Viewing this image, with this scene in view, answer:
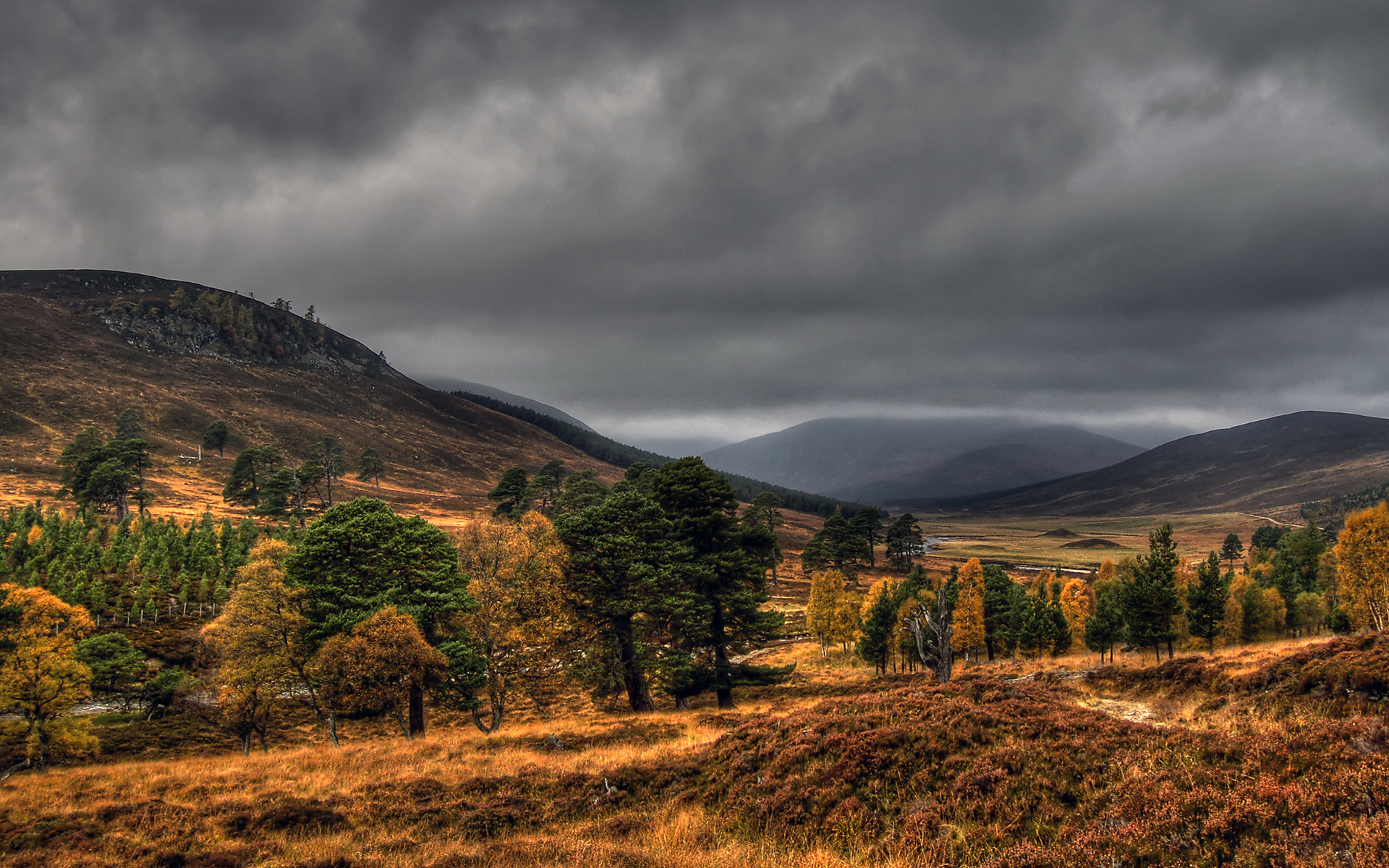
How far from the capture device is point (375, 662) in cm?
2425

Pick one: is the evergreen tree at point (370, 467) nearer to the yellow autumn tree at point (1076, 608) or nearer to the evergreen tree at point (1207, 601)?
the yellow autumn tree at point (1076, 608)

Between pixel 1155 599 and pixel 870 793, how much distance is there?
4774 cm

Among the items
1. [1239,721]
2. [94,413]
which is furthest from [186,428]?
[1239,721]

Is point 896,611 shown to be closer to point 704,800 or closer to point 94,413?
point 704,800

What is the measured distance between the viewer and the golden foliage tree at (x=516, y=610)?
2848 centimetres

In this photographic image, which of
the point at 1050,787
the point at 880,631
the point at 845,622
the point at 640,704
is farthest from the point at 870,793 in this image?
the point at 845,622

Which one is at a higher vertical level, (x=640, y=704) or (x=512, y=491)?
(x=512, y=491)

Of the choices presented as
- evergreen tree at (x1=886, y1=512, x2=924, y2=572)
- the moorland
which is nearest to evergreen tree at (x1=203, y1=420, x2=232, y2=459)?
the moorland

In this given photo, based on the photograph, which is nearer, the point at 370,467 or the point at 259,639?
Result: the point at 259,639

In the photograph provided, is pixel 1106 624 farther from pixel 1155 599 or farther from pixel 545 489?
pixel 545 489

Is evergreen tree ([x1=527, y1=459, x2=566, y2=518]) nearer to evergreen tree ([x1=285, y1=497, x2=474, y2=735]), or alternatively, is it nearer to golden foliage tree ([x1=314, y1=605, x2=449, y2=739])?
evergreen tree ([x1=285, y1=497, x2=474, y2=735])

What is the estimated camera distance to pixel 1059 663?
1319 inches

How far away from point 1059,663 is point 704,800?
30.0 meters

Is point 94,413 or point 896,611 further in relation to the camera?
point 94,413
